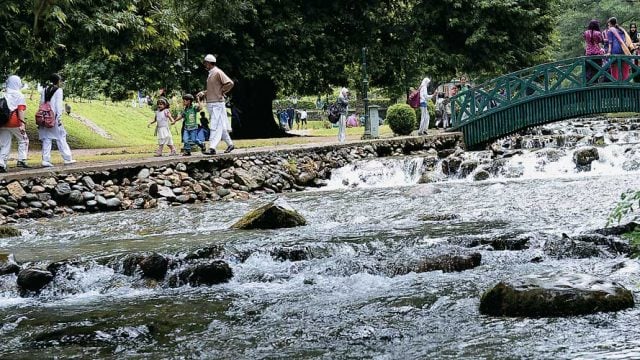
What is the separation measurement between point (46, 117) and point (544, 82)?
11916 millimetres

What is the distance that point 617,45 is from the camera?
19281mm

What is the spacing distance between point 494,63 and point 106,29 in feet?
50.1

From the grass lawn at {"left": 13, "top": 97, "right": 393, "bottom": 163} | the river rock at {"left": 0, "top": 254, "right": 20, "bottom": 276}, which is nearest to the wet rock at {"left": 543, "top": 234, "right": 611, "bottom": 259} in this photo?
the river rock at {"left": 0, "top": 254, "right": 20, "bottom": 276}

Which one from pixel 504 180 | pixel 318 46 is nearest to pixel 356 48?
pixel 318 46

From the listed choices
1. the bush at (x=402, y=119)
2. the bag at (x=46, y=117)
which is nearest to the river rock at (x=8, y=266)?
the bag at (x=46, y=117)

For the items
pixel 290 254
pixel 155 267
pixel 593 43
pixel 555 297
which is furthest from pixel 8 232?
pixel 593 43

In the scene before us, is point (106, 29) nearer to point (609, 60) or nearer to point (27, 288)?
point (27, 288)

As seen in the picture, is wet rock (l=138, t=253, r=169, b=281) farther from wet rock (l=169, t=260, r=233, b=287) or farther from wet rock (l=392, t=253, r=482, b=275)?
wet rock (l=392, t=253, r=482, b=275)

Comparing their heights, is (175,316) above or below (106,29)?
below

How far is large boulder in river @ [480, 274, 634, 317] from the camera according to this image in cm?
600

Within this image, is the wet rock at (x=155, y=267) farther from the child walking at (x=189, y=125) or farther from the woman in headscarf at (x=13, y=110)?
the child walking at (x=189, y=125)

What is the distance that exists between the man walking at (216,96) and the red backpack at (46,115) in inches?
107

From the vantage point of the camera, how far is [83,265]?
8.56 meters

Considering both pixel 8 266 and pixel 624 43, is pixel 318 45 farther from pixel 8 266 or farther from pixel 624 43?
pixel 8 266
